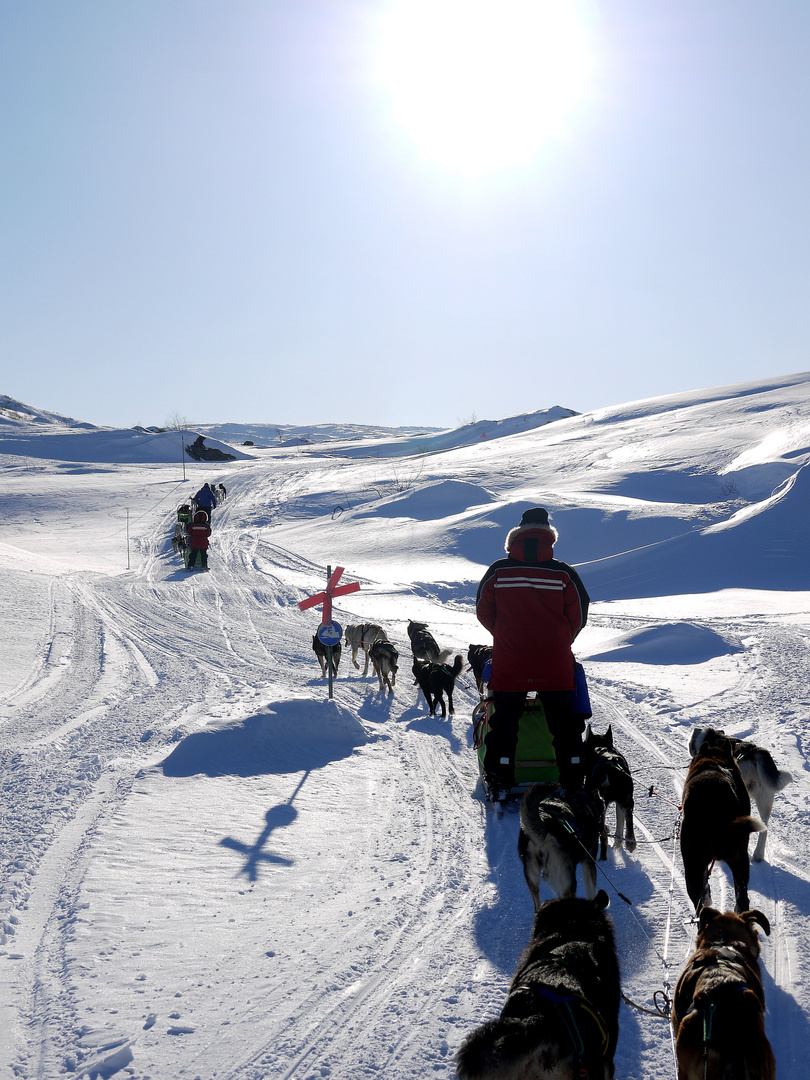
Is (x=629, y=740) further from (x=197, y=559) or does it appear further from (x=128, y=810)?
(x=197, y=559)

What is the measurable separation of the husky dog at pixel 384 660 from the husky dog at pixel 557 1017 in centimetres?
647

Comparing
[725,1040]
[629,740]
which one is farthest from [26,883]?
[629,740]

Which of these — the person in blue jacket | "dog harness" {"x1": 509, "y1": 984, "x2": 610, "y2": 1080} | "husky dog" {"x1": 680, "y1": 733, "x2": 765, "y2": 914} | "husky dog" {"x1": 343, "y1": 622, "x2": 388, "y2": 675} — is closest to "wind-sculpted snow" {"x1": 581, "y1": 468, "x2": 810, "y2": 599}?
"husky dog" {"x1": 343, "y1": 622, "x2": 388, "y2": 675}

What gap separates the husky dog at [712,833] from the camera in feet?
11.4

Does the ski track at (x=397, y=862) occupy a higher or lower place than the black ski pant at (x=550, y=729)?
lower

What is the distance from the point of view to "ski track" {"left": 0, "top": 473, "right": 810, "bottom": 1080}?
2.96m

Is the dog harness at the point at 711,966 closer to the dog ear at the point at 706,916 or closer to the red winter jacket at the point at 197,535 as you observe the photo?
the dog ear at the point at 706,916

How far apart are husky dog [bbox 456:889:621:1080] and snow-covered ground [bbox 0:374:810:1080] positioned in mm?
598

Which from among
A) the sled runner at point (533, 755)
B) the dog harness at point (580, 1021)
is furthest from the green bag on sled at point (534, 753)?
the dog harness at point (580, 1021)

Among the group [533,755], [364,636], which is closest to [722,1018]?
[533,755]

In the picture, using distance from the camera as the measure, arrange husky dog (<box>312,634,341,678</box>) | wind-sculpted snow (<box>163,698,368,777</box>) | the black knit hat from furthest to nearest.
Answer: husky dog (<box>312,634,341,678</box>) → wind-sculpted snow (<box>163,698,368,777</box>) → the black knit hat

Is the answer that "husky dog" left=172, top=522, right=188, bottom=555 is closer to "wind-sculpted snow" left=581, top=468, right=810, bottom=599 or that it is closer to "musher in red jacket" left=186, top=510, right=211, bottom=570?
"musher in red jacket" left=186, top=510, right=211, bottom=570

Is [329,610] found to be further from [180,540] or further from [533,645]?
[180,540]

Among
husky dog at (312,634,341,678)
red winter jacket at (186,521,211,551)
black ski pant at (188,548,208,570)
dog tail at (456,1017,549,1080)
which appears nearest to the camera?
dog tail at (456,1017,549,1080)
